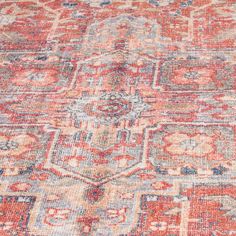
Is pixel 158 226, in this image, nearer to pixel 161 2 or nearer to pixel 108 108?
pixel 108 108

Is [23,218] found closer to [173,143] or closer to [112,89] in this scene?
[173,143]

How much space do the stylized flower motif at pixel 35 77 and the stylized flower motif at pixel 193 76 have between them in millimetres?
908

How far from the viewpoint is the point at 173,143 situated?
4680 mm

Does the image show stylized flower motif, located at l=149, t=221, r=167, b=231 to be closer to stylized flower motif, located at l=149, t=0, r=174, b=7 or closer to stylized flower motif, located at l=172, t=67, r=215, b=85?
stylized flower motif, located at l=172, t=67, r=215, b=85

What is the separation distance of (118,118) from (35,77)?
97 cm

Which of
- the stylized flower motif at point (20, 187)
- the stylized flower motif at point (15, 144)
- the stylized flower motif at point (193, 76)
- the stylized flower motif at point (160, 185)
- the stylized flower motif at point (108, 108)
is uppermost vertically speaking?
the stylized flower motif at point (160, 185)

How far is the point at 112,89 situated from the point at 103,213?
5.04 ft

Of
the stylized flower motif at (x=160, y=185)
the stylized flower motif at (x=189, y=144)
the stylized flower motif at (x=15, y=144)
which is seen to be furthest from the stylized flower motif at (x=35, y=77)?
the stylized flower motif at (x=160, y=185)

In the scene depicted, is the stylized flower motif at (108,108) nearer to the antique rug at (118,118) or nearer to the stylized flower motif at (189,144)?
the antique rug at (118,118)

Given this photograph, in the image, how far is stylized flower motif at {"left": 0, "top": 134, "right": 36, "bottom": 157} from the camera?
467 centimetres

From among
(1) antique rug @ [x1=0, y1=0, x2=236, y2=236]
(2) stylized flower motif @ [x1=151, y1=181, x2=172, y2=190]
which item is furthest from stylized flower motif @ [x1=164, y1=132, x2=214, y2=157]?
(2) stylized flower motif @ [x1=151, y1=181, x2=172, y2=190]

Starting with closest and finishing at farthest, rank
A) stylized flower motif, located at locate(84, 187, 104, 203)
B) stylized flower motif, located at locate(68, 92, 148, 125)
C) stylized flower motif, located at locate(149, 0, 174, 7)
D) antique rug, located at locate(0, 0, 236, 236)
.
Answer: antique rug, located at locate(0, 0, 236, 236), stylized flower motif, located at locate(84, 187, 104, 203), stylized flower motif, located at locate(68, 92, 148, 125), stylized flower motif, located at locate(149, 0, 174, 7)

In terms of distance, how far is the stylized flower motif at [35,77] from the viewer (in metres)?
5.57

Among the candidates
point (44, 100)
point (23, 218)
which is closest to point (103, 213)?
point (23, 218)
